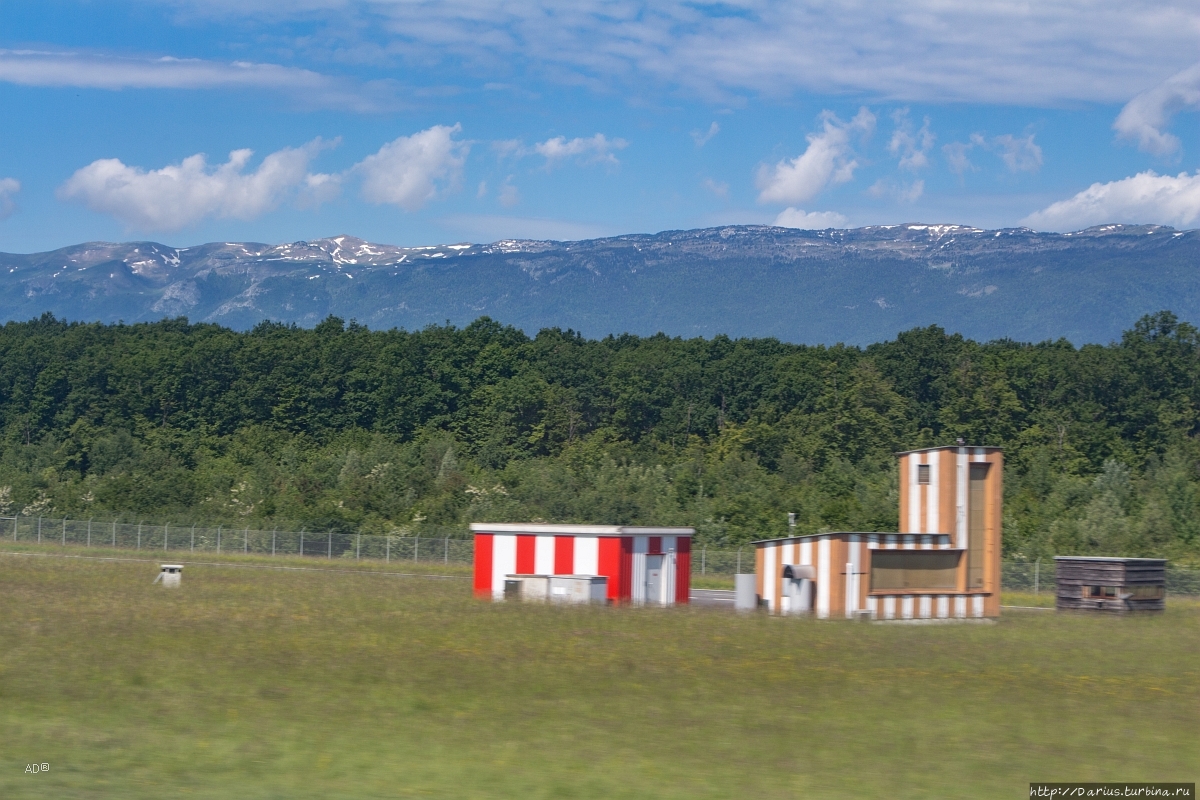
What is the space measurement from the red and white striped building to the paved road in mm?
1042

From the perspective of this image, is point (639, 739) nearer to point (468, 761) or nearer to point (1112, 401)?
point (468, 761)

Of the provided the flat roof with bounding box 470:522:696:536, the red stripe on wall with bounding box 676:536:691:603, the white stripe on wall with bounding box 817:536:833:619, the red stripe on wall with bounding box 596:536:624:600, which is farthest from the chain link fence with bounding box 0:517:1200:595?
the white stripe on wall with bounding box 817:536:833:619

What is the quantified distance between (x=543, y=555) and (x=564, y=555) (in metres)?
0.77

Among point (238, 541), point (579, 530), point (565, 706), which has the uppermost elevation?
point (579, 530)

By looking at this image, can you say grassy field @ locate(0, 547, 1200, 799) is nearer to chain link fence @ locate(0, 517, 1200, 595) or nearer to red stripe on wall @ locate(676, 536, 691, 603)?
red stripe on wall @ locate(676, 536, 691, 603)

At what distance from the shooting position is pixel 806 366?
12319 cm

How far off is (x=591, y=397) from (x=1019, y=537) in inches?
2647

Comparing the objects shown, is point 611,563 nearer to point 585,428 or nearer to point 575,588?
point 575,588

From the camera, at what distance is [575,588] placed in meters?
33.0

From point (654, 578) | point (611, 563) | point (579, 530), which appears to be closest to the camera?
point (611, 563)

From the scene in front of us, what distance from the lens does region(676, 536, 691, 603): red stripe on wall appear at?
36.3 metres

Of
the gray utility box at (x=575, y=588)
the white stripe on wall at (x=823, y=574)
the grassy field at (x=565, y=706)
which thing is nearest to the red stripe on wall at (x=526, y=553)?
the gray utility box at (x=575, y=588)

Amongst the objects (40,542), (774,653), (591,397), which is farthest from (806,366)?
(774,653)

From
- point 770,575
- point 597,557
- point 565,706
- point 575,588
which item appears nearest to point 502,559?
point 597,557
